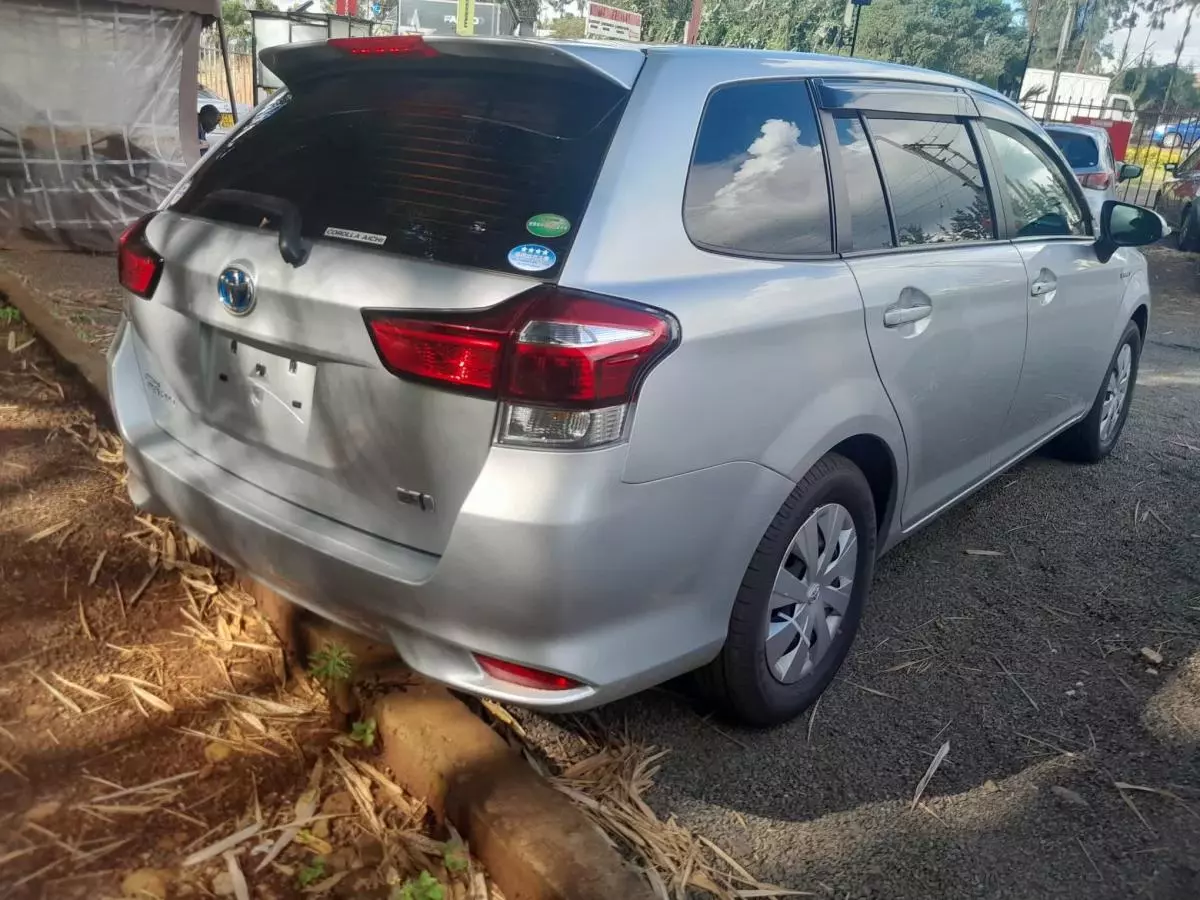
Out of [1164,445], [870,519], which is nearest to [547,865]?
[870,519]

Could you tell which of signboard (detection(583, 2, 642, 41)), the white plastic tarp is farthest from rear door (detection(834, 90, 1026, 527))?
signboard (detection(583, 2, 642, 41))

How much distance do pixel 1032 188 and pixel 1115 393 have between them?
5.68 feet

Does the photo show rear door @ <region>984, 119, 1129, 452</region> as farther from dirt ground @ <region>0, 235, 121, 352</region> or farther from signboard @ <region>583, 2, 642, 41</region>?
signboard @ <region>583, 2, 642, 41</region>

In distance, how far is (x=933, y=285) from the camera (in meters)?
3.25

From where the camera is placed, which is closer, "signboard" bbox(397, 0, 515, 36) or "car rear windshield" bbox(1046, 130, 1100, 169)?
"car rear windshield" bbox(1046, 130, 1100, 169)

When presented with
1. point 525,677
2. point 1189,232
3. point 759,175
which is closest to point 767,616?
point 525,677

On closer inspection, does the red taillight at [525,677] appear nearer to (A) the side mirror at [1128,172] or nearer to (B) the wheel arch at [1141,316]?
(B) the wheel arch at [1141,316]

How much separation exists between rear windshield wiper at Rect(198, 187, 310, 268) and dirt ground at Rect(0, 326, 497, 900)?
1.24 meters

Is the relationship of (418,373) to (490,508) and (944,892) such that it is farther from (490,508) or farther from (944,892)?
(944,892)

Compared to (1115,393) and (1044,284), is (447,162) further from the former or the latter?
(1115,393)

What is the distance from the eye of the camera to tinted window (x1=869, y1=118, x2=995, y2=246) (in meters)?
3.24

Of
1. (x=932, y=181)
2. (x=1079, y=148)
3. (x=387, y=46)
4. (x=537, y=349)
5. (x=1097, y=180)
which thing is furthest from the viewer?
(x=1079, y=148)

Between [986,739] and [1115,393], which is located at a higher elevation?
[1115,393]

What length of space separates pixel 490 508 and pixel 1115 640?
262 cm
